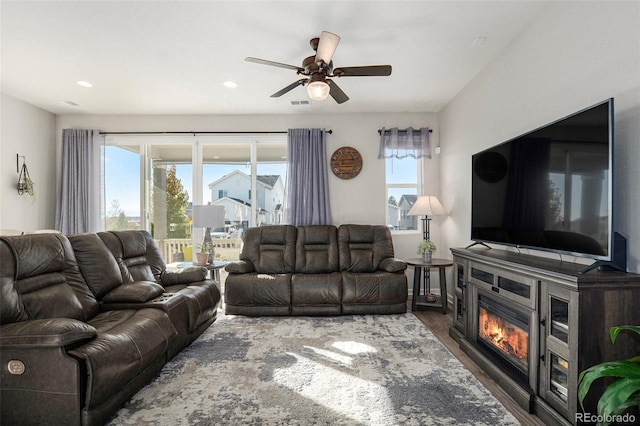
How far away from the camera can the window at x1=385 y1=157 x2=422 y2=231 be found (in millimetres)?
5082

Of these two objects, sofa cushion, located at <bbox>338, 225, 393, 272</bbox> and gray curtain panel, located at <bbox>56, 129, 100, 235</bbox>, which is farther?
gray curtain panel, located at <bbox>56, 129, 100, 235</bbox>

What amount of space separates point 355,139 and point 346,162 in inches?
15.2

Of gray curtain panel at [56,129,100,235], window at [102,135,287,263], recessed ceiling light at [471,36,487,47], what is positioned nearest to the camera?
recessed ceiling light at [471,36,487,47]

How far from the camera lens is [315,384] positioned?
2270mm

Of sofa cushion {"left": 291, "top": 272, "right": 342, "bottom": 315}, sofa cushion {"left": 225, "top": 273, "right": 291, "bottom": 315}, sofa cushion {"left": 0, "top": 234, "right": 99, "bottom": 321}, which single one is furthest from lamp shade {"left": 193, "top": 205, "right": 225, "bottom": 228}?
sofa cushion {"left": 0, "top": 234, "right": 99, "bottom": 321}

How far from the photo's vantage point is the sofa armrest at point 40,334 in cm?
161

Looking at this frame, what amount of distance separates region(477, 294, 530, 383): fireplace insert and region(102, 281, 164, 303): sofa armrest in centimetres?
267

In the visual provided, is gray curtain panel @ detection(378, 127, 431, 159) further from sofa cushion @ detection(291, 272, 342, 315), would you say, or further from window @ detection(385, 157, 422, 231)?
sofa cushion @ detection(291, 272, 342, 315)

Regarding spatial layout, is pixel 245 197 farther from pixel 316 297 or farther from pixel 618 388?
pixel 618 388

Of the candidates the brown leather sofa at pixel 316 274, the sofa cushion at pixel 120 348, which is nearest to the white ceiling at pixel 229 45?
the brown leather sofa at pixel 316 274

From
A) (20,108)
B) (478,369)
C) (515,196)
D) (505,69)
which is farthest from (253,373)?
(20,108)

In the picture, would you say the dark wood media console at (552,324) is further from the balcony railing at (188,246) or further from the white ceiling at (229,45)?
the balcony railing at (188,246)

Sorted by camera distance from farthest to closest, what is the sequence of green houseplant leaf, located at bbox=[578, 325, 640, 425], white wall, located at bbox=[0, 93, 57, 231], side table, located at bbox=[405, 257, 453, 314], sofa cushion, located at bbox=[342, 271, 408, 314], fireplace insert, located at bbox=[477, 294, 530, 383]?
white wall, located at bbox=[0, 93, 57, 231]
side table, located at bbox=[405, 257, 453, 314]
sofa cushion, located at bbox=[342, 271, 408, 314]
fireplace insert, located at bbox=[477, 294, 530, 383]
green houseplant leaf, located at bbox=[578, 325, 640, 425]

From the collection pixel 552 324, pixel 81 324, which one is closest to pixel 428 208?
pixel 552 324
